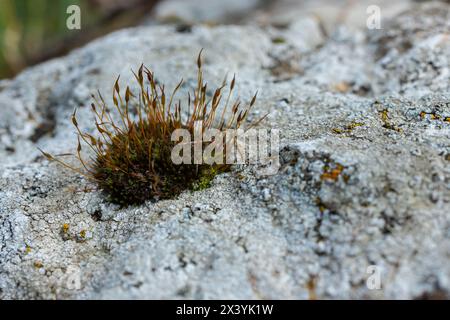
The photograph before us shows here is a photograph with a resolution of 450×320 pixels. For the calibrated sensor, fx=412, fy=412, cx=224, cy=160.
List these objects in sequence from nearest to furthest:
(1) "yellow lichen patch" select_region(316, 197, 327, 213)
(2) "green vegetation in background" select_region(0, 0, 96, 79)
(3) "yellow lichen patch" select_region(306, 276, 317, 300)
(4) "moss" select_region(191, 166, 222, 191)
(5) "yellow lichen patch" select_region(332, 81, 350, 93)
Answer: (3) "yellow lichen patch" select_region(306, 276, 317, 300)
(1) "yellow lichen patch" select_region(316, 197, 327, 213)
(4) "moss" select_region(191, 166, 222, 191)
(5) "yellow lichen patch" select_region(332, 81, 350, 93)
(2) "green vegetation in background" select_region(0, 0, 96, 79)

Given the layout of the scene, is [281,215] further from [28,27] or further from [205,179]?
[28,27]

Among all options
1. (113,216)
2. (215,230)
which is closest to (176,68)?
(113,216)

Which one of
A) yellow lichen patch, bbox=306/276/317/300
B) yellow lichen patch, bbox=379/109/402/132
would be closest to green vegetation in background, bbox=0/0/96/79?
yellow lichen patch, bbox=379/109/402/132

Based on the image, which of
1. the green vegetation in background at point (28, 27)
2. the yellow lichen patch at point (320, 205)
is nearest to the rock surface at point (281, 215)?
the yellow lichen patch at point (320, 205)

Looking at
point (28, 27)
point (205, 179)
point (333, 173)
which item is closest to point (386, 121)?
point (333, 173)

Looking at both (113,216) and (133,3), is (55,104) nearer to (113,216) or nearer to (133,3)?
(113,216)

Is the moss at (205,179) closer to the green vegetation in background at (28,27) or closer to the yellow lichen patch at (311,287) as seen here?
the yellow lichen patch at (311,287)

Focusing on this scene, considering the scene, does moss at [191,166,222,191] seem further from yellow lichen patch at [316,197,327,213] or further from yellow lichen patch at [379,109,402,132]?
yellow lichen patch at [379,109,402,132]
